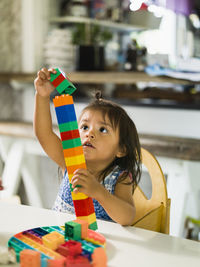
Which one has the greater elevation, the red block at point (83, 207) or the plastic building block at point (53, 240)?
the red block at point (83, 207)

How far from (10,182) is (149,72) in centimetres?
117

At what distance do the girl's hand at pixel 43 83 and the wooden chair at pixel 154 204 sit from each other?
0.37m

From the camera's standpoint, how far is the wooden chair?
99 centimetres

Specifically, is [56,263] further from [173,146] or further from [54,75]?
[173,146]

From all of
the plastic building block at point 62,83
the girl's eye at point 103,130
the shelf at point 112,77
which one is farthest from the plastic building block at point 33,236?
the shelf at point 112,77

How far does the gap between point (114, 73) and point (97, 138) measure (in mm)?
1331

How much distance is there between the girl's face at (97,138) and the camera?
1.06m

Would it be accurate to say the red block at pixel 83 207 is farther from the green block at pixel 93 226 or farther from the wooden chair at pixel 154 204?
the wooden chair at pixel 154 204

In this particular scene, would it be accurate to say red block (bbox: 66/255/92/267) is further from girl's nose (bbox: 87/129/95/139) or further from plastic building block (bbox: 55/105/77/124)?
girl's nose (bbox: 87/129/95/139)

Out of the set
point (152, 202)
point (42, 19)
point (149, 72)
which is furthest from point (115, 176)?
point (42, 19)

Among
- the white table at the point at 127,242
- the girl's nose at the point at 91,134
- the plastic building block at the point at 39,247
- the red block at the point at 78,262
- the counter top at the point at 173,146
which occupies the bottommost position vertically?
the counter top at the point at 173,146

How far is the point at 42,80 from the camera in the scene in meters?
0.97

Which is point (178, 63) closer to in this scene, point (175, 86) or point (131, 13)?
point (175, 86)

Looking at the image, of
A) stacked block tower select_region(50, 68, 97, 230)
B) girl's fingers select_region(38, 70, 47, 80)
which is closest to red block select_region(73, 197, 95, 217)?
stacked block tower select_region(50, 68, 97, 230)
